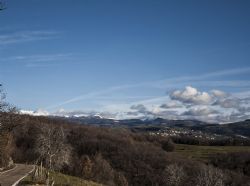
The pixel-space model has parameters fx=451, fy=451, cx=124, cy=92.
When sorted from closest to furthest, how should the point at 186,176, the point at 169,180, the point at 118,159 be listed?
the point at 169,180 < the point at 186,176 < the point at 118,159

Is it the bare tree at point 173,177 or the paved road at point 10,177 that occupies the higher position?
the paved road at point 10,177

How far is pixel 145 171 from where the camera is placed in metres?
179

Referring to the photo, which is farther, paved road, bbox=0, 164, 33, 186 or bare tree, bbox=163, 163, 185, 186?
bare tree, bbox=163, 163, 185, 186

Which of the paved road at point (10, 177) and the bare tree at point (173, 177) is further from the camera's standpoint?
the bare tree at point (173, 177)

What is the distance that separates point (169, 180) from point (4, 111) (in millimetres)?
110461

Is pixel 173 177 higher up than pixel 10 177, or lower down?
lower down

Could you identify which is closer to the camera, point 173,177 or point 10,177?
point 10,177

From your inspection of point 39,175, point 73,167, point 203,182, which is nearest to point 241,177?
point 203,182

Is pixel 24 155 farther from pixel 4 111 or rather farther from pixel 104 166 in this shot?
pixel 4 111

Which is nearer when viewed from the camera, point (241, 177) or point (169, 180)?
point (169, 180)

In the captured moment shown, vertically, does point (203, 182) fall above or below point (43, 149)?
below

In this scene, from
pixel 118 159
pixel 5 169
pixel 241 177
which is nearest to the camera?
pixel 5 169

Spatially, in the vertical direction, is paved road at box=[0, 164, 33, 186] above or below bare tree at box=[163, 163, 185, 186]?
above

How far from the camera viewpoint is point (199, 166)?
593 feet
